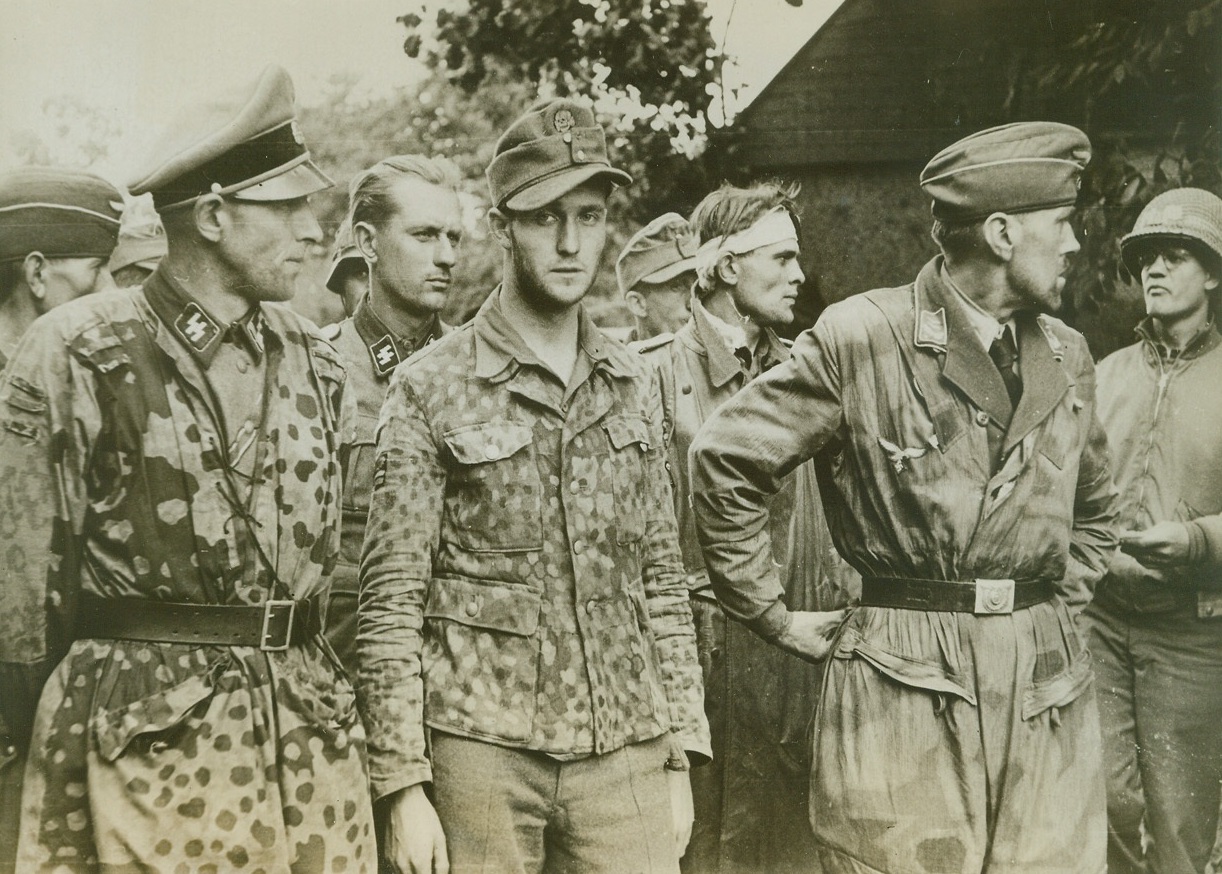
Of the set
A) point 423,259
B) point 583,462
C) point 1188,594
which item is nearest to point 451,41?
point 423,259

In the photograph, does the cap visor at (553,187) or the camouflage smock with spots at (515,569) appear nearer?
the camouflage smock with spots at (515,569)

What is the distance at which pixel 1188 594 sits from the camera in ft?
13.9

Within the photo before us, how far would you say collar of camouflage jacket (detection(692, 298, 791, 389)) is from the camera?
417 cm

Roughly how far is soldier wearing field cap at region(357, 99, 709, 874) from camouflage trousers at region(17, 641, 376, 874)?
185 millimetres

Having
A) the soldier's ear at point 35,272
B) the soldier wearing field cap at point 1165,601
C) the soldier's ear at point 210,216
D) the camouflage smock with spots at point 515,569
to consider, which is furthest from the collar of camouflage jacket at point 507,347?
the soldier wearing field cap at point 1165,601

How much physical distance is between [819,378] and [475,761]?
1493mm

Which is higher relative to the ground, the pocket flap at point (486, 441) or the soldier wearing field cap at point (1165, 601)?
the pocket flap at point (486, 441)

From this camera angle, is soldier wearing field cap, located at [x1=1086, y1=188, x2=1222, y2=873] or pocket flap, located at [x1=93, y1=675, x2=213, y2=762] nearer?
pocket flap, located at [x1=93, y1=675, x2=213, y2=762]

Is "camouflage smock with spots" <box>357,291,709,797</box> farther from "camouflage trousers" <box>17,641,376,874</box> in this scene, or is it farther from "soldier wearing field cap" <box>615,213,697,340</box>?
"soldier wearing field cap" <box>615,213,697,340</box>

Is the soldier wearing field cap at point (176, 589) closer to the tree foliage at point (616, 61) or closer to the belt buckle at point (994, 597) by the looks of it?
the tree foliage at point (616, 61)

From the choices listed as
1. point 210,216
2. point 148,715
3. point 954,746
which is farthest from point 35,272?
point 954,746

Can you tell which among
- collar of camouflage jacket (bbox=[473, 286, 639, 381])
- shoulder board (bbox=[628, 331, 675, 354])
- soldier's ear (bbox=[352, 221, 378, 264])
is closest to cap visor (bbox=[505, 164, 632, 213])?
collar of camouflage jacket (bbox=[473, 286, 639, 381])

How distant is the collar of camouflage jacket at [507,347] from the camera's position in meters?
3.70

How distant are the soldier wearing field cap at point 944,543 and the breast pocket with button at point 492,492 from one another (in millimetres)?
540
